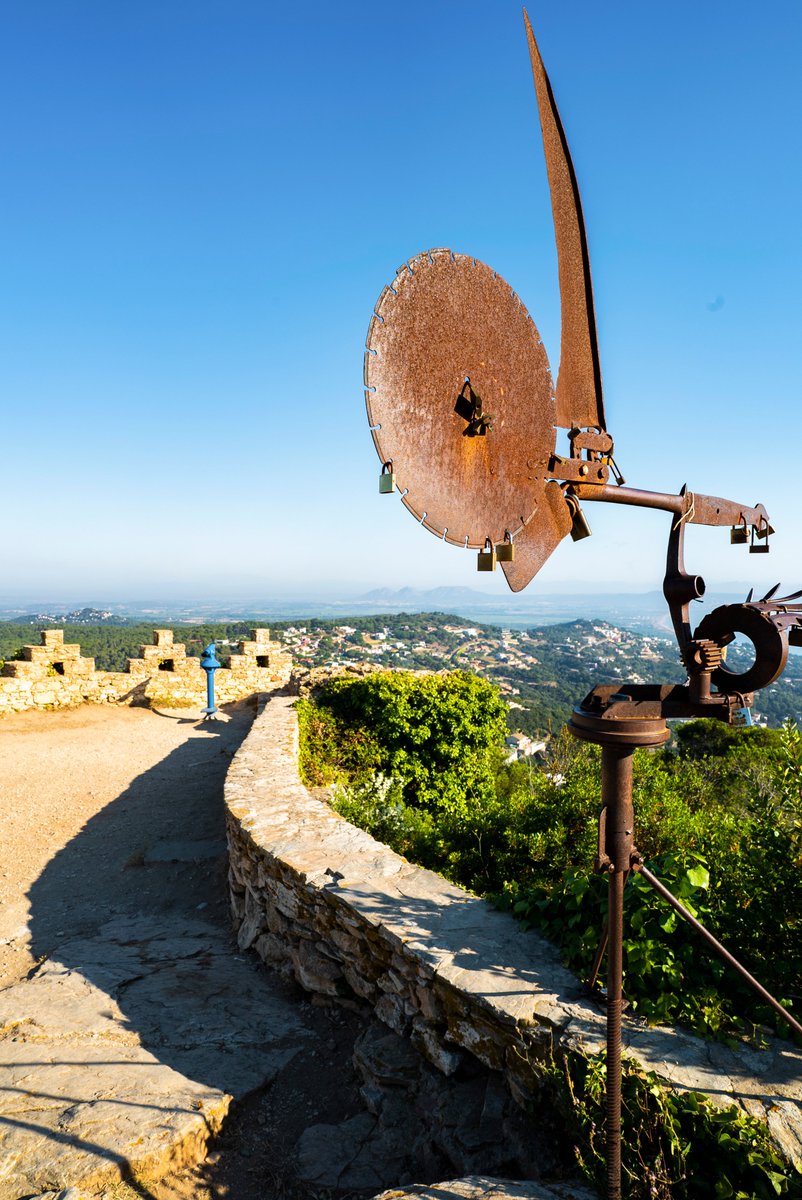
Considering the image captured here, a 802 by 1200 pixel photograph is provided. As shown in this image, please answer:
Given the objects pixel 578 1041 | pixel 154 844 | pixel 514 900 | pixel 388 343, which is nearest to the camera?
pixel 388 343

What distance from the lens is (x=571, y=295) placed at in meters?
2.20

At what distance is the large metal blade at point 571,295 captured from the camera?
2.09 metres

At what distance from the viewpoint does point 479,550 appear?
1936 mm

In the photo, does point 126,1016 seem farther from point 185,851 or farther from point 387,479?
point 387,479

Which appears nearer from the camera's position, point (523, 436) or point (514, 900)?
point (523, 436)

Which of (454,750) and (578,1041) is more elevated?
(578,1041)

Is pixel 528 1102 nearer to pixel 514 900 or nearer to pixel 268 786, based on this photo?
pixel 514 900

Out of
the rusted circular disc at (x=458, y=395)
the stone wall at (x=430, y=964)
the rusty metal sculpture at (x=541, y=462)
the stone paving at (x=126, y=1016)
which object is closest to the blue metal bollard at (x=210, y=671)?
the stone paving at (x=126, y=1016)

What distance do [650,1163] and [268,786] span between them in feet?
15.4

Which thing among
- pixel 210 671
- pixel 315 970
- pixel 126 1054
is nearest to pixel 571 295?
pixel 315 970

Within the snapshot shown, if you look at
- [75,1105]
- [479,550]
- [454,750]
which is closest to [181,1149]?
[75,1105]

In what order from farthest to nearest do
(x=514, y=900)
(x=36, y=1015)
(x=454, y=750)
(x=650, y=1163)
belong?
(x=454, y=750), (x=36, y=1015), (x=514, y=900), (x=650, y=1163)

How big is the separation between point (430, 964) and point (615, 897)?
141 cm

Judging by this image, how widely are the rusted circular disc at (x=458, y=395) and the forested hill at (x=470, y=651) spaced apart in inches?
307
